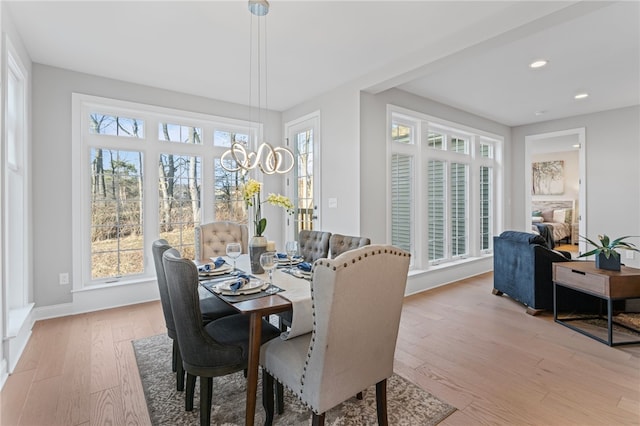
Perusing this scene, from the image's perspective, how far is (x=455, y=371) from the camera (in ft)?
7.76

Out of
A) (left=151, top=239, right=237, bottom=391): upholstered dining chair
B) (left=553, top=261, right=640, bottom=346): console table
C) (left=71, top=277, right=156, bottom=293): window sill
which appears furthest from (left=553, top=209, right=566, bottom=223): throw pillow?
(left=71, top=277, right=156, bottom=293): window sill

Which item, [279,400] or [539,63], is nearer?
[279,400]

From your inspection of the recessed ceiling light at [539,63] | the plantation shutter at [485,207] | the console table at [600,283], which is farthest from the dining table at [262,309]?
the plantation shutter at [485,207]

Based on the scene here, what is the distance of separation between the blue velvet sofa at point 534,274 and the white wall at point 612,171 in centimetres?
239

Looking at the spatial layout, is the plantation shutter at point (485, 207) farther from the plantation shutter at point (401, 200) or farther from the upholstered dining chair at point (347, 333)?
the upholstered dining chair at point (347, 333)

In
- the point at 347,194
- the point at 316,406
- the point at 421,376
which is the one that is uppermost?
the point at 347,194

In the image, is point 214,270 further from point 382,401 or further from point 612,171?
point 612,171

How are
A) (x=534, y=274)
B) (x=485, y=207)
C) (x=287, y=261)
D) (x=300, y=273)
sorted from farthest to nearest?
(x=485, y=207) → (x=534, y=274) → (x=287, y=261) → (x=300, y=273)

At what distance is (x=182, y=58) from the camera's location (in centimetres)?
326

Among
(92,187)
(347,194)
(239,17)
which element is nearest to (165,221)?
(92,187)

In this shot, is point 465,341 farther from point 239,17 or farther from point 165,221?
point 165,221

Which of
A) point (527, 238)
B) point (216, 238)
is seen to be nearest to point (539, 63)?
point (527, 238)

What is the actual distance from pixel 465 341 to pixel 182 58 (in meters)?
3.94

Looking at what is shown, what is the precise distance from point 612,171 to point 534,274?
3.26 m
